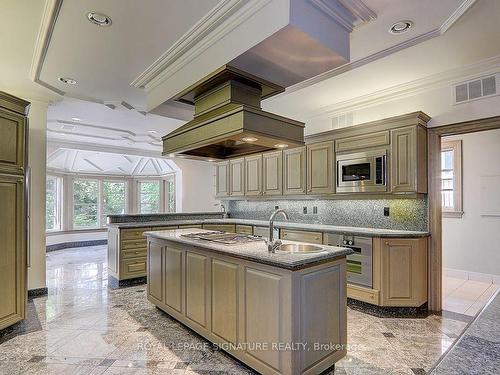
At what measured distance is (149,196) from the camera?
33.0 ft

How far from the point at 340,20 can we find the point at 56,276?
18.9 ft

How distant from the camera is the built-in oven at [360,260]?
3.57 metres

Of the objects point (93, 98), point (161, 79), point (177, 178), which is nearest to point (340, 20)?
point (161, 79)

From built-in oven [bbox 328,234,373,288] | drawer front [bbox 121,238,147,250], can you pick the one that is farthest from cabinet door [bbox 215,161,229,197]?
built-in oven [bbox 328,234,373,288]

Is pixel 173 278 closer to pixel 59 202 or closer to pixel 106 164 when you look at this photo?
pixel 59 202

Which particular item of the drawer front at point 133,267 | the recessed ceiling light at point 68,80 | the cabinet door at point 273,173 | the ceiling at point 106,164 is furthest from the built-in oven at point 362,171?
the ceiling at point 106,164

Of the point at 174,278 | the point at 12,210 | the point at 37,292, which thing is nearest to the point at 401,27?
the point at 174,278

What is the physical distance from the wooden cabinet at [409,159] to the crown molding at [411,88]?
578mm

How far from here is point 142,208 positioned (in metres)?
9.98

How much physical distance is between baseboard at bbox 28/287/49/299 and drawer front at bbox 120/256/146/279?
38.6 inches

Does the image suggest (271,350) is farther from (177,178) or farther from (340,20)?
(177,178)

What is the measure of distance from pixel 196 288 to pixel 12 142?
2300 mm

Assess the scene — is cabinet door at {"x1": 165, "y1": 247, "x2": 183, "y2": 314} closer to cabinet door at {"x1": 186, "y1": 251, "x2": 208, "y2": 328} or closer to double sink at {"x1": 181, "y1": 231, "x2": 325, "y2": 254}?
cabinet door at {"x1": 186, "y1": 251, "x2": 208, "y2": 328}

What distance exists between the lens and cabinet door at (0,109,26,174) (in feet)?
9.39
